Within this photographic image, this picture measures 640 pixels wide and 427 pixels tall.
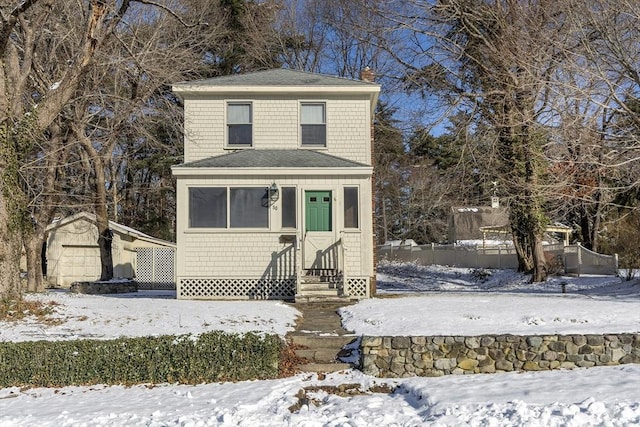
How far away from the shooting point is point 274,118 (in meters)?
17.9

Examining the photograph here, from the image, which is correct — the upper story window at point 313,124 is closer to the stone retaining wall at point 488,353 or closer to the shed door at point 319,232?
the shed door at point 319,232

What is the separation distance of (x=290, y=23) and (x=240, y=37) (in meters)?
3.11

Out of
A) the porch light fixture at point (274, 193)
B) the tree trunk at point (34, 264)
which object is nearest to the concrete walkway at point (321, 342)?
the porch light fixture at point (274, 193)

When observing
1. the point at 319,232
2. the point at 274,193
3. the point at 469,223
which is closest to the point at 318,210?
the point at 319,232

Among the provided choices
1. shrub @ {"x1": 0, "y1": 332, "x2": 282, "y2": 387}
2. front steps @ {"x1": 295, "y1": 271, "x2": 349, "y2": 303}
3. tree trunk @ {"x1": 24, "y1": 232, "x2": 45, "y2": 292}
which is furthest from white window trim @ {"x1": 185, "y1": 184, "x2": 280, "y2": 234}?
shrub @ {"x1": 0, "y1": 332, "x2": 282, "y2": 387}

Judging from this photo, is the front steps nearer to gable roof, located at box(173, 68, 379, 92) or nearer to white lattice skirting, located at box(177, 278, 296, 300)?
white lattice skirting, located at box(177, 278, 296, 300)

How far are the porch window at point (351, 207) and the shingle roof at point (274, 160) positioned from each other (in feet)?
2.05

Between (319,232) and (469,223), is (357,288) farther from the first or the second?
(469,223)

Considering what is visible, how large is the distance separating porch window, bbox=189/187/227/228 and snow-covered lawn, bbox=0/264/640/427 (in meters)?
3.21

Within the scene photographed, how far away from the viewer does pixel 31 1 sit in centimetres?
1191

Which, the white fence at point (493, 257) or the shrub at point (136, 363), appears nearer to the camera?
the shrub at point (136, 363)

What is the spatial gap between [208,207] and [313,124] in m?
3.66

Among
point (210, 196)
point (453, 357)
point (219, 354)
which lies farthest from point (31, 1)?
point (453, 357)

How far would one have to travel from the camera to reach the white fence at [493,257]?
26.0m
